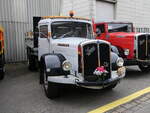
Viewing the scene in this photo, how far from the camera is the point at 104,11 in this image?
11820mm

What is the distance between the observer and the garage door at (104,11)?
11434mm

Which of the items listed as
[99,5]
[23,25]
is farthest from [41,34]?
[99,5]

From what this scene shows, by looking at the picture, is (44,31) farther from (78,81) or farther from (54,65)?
(78,81)

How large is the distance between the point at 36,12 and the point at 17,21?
4.20 ft

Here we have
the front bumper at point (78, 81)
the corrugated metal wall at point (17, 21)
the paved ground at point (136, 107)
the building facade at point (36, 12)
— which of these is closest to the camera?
the paved ground at point (136, 107)

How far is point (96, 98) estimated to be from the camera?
4.39m

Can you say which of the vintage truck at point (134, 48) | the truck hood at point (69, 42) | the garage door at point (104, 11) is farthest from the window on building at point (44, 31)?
the garage door at point (104, 11)

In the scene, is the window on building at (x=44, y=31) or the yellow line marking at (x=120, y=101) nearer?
the yellow line marking at (x=120, y=101)

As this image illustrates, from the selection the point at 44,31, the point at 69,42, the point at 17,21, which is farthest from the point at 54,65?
the point at 17,21

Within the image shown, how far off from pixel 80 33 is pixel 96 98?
2.08 meters

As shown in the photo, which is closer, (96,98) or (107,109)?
(107,109)

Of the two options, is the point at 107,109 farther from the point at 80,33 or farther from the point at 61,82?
the point at 80,33

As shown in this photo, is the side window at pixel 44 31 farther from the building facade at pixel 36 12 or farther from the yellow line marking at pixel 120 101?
the building facade at pixel 36 12

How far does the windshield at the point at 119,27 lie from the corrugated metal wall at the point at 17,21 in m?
4.75
